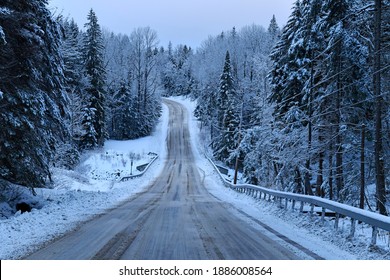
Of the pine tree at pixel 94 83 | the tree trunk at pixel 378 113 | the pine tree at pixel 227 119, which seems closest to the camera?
the tree trunk at pixel 378 113

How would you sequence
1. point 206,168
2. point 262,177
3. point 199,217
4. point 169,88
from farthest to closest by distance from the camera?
1. point 169,88
2. point 206,168
3. point 262,177
4. point 199,217

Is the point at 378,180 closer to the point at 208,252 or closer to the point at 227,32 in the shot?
the point at 208,252

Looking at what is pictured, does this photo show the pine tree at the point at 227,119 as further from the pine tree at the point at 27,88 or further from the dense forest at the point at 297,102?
the pine tree at the point at 27,88

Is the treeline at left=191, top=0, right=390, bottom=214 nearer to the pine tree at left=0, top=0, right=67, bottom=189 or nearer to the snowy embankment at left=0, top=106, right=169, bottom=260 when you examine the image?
the snowy embankment at left=0, top=106, right=169, bottom=260

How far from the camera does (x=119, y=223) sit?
34.2ft

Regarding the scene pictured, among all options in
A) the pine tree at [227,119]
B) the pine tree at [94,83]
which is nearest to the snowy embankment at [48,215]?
the pine tree at [94,83]

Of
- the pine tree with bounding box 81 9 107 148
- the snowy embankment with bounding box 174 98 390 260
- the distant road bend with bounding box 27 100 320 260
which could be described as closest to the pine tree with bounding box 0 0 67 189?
the distant road bend with bounding box 27 100 320 260

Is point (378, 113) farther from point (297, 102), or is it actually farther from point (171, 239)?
point (297, 102)

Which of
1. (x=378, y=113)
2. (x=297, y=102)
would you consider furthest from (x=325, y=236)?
(x=297, y=102)

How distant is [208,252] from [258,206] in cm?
1039

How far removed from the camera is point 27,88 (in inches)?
515

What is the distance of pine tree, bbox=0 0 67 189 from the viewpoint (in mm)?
12289

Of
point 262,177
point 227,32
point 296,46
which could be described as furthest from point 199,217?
point 227,32

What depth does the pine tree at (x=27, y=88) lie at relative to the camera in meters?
12.3
